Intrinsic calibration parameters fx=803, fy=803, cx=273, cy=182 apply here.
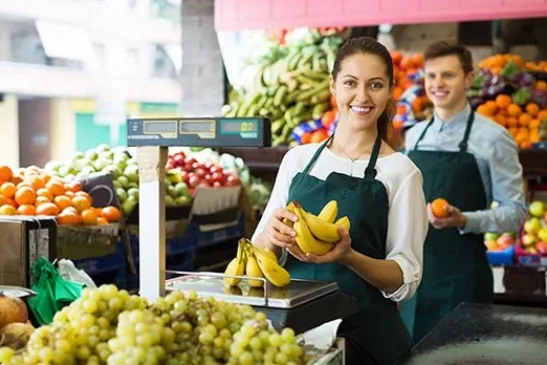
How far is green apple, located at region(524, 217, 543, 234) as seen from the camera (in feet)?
16.4

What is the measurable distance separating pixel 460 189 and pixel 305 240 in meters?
1.66

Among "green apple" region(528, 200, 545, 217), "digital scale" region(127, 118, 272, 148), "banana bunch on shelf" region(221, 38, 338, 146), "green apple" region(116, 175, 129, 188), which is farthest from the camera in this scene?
"banana bunch on shelf" region(221, 38, 338, 146)

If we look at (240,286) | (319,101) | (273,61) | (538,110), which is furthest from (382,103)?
(273,61)

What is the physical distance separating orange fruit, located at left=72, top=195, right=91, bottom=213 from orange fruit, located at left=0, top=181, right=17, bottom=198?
0.30m

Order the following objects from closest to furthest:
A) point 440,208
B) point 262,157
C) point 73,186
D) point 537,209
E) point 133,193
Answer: point 440,208
point 73,186
point 133,193
point 537,209
point 262,157

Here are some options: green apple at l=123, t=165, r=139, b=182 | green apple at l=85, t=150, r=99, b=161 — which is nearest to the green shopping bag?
green apple at l=123, t=165, r=139, b=182

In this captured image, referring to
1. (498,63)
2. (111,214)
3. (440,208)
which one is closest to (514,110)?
(498,63)

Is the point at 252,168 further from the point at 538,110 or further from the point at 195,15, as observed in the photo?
the point at 538,110

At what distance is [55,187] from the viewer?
13.2ft

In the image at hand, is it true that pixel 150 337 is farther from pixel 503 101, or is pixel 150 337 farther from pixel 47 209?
pixel 503 101

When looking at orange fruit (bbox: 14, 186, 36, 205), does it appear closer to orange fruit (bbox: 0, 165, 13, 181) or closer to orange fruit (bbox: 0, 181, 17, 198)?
orange fruit (bbox: 0, 181, 17, 198)

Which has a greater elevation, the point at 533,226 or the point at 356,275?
the point at 356,275

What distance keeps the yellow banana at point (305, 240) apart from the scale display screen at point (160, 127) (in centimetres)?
64

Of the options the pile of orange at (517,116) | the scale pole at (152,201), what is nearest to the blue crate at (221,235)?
the pile of orange at (517,116)
